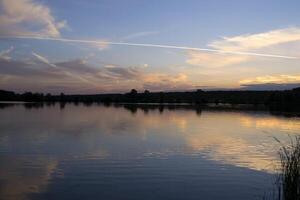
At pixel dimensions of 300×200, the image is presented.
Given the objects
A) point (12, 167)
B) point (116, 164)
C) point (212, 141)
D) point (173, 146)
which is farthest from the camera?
point (212, 141)

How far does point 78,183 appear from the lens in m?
11.5

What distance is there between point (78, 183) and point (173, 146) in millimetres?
8202

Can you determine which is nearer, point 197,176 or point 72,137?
point 197,176

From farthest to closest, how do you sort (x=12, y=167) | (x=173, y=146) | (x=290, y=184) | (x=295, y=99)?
(x=295, y=99)
(x=173, y=146)
(x=12, y=167)
(x=290, y=184)

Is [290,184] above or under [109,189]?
above

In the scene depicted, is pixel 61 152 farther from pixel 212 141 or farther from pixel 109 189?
pixel 212 141

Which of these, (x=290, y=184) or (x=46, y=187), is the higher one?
(x=290, y=184)

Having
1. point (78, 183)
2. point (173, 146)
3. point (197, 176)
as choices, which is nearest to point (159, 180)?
point (197, 176)

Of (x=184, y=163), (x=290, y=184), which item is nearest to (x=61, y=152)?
(x=184, y=163)

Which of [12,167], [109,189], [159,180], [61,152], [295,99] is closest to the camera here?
[109,189]

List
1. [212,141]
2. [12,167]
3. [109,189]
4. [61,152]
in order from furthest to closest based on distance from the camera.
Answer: [212,141]
[61,152]
[12,167]
[109,189]

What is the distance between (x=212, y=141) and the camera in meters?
21.4

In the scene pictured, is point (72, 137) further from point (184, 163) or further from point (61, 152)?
point (184, 163)

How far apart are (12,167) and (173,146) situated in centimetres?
757
